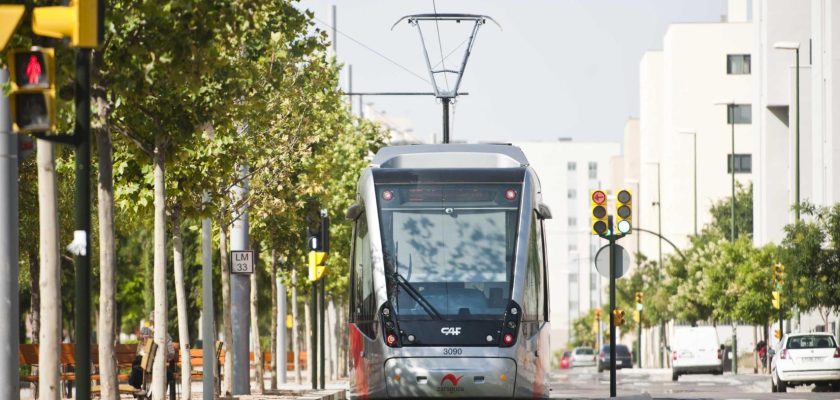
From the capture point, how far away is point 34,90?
11531 mm

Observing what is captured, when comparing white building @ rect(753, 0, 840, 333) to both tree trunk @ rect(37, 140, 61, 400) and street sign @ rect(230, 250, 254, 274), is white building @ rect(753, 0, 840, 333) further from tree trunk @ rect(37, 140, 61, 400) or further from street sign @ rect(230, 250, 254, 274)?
tree trunk @ rect(37, 140, 61, 400)

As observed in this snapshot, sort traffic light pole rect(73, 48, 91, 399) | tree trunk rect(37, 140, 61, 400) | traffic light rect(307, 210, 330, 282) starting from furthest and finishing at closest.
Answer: traffic light rect(307, 210, 330, 282) → tree trunk rect(37, 140, 61, 400) → traffic light pole rect(73, 48, 91, 399)

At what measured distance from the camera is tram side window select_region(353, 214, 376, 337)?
19.1 m

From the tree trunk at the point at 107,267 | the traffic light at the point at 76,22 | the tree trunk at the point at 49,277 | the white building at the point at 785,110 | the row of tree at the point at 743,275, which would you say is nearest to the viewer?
the traffic light at the point at 76,22

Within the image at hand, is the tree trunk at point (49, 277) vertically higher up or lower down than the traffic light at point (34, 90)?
lower down

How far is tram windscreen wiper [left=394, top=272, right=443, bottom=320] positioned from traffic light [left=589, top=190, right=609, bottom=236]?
6.83m

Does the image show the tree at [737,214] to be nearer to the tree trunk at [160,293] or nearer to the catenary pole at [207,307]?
the catenary pole at [207,307]

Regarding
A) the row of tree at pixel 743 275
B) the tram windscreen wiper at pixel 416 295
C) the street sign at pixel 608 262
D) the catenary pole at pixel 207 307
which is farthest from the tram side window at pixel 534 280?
the row of tree at pixel 743 275

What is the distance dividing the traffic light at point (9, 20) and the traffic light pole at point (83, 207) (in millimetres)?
516

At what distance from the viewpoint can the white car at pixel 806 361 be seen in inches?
→ 1427

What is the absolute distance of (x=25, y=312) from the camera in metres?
65.8

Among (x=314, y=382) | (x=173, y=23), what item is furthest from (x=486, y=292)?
(x=314, y=382)

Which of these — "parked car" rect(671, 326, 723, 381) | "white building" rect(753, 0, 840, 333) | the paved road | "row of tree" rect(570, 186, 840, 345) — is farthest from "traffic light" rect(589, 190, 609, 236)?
"white building" rect(753, 0, 840, 333)

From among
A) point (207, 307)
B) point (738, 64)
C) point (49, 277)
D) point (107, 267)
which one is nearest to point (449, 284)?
point (207, 307)
